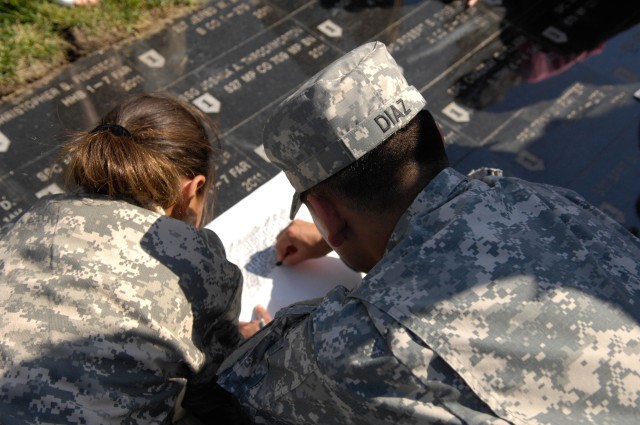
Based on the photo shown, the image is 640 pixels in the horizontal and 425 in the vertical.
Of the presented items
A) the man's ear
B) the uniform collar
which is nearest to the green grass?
the man's ear

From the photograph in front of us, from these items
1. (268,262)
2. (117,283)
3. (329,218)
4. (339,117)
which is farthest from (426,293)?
(268,262)

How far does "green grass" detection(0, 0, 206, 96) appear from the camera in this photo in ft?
11.4

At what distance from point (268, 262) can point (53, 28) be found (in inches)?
75.7

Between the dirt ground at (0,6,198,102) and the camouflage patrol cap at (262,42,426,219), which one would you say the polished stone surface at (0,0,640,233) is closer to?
the dirt ground at (0,6,198,102)

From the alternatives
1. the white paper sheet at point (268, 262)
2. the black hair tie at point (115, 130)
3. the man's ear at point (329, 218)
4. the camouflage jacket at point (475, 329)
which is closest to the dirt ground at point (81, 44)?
the white paper sheet at point (268, 262)

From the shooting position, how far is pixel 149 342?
5.87 ft

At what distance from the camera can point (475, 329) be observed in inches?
61.4

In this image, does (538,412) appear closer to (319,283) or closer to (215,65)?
(319,283)

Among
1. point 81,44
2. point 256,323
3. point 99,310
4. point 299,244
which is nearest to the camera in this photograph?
point 99,310

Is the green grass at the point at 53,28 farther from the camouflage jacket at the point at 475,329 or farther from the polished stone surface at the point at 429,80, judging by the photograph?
the camouflage jacket at the point at 475,329

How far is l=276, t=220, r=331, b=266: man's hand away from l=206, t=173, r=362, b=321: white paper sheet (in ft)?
0.16

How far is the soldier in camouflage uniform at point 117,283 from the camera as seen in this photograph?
171 cm

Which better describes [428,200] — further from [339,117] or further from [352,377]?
[352,377]

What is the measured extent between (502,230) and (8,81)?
104 inches
